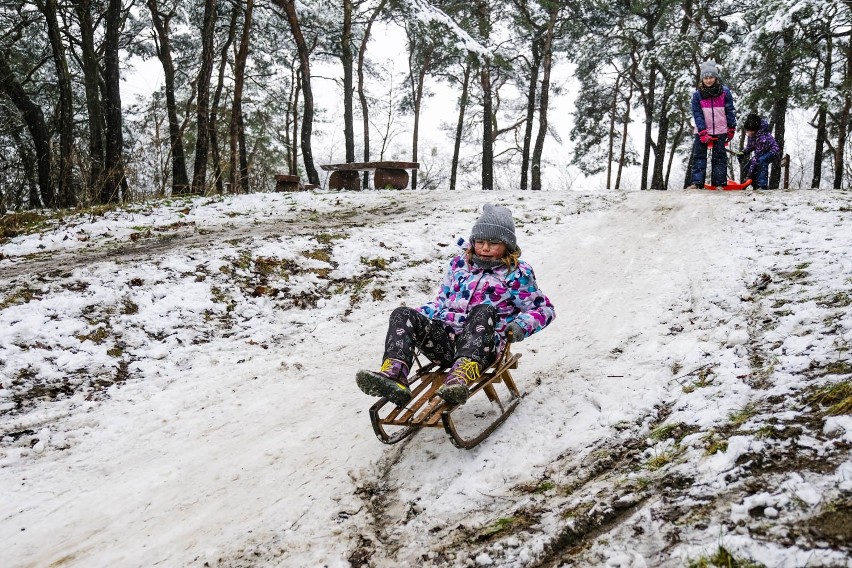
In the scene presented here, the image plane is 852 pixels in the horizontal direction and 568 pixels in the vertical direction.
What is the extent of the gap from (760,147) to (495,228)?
8.86 meters

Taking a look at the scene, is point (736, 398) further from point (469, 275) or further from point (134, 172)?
point (134, 172)

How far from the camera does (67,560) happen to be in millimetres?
2391

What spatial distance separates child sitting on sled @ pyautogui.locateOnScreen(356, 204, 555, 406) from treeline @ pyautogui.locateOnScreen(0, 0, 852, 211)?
7.29 m

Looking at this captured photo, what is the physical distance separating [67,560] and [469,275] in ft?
8.59

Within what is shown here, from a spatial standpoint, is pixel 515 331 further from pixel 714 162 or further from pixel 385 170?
pixel 385 170

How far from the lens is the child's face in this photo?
11.7 ft

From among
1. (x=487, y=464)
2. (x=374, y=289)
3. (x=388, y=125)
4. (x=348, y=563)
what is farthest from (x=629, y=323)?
(x=388, y=125)

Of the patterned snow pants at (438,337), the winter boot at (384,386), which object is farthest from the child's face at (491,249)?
the winter boot at (384,386)

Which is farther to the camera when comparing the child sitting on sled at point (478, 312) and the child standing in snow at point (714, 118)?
the child standing in snow at point (714, 118)

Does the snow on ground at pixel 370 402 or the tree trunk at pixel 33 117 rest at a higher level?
the tree trunk at pixel 33 117

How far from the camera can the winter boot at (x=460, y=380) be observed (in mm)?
2811

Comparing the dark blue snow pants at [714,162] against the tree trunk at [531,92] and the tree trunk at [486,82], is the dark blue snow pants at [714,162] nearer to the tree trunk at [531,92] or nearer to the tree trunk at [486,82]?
the tree trunk at [486,82]

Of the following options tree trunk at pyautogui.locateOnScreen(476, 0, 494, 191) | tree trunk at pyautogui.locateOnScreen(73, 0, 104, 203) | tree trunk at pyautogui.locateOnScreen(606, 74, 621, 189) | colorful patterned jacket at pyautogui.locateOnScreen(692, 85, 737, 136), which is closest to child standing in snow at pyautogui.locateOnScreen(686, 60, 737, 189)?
colorful patterned jacket at pyautogui.locateOnScreen(692, 85, 737, 136)

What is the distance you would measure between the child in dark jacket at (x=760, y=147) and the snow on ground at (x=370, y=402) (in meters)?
3.40
